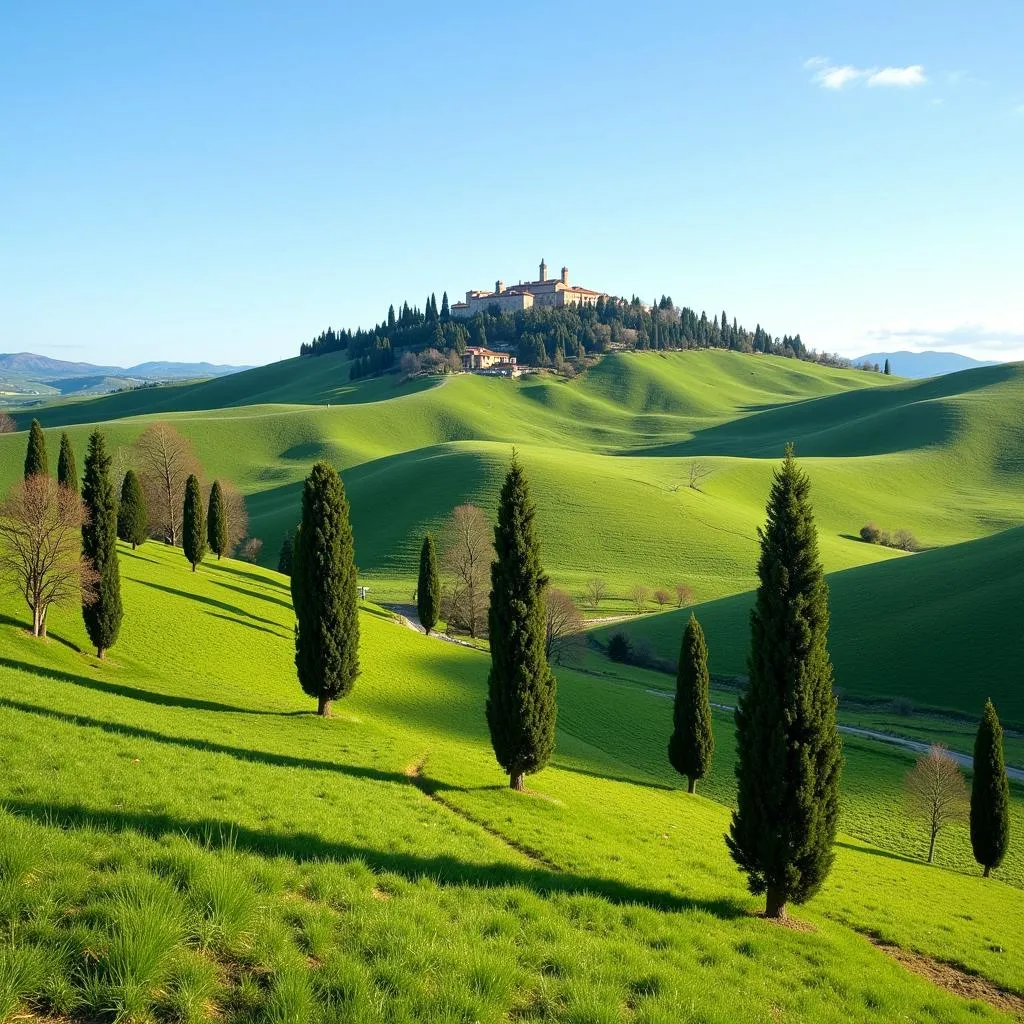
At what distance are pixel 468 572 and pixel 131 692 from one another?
151ft

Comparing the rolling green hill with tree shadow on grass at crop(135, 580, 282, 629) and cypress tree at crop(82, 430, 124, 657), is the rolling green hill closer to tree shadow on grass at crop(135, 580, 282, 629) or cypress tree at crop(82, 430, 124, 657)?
tree shadow on grass at crop(135, 580, 282, 629)

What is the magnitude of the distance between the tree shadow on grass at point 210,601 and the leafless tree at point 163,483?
32063mm

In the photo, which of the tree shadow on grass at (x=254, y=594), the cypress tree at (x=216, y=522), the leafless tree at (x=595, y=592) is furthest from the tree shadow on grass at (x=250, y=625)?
the leafless tree at (x=595, y=592)

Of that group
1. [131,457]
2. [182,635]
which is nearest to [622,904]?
[182,635]

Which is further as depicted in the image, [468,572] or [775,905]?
[468,572]

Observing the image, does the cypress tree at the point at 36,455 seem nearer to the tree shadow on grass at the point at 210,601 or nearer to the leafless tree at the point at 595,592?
the tree shadow on grass at the point at 210,601

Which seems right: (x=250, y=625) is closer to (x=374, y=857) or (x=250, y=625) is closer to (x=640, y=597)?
(x=374, y=857)

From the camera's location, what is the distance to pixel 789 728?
51.5 ft

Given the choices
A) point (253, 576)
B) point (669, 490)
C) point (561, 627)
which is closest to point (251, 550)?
point (253, 576)

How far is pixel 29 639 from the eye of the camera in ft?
105

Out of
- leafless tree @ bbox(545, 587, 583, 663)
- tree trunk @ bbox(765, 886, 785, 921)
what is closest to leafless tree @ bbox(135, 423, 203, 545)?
leafless tree @ bbox(545, 587, 583, 663)

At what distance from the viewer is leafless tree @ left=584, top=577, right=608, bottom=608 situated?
278ft

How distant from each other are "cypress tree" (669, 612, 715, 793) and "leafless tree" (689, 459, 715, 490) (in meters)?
96.0

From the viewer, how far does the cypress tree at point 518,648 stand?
23016 mm
